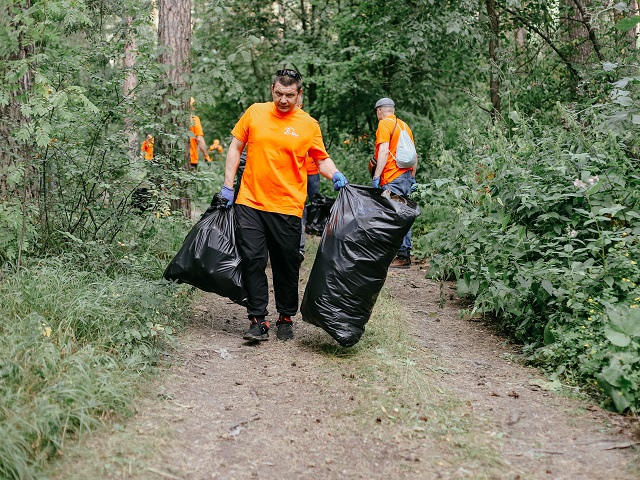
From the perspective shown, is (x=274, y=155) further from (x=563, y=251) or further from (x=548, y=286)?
(x=563, y=251)

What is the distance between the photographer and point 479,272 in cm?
534

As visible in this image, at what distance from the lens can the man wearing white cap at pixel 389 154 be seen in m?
7.48

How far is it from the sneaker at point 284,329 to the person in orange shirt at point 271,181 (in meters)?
0.15

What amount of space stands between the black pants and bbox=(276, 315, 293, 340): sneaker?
5cm

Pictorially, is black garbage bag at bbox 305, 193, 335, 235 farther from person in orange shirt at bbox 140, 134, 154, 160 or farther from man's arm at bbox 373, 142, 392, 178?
person in orange shirt at bbox 140, 134, 154, 160

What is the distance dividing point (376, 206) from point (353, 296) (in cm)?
64

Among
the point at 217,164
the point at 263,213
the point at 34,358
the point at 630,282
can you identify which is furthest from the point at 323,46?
the point at 34,358

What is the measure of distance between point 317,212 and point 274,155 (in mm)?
3568

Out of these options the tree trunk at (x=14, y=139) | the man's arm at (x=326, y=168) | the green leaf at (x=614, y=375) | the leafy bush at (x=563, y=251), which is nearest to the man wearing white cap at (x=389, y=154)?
the leafy bush at (x=563, y=251)

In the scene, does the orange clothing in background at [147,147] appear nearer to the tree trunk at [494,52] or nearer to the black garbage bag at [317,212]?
the black garbage bag at [317,212]

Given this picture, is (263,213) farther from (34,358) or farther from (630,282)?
(630,282)

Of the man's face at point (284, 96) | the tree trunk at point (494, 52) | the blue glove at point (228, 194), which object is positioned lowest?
the blue glove at point (228, 194)

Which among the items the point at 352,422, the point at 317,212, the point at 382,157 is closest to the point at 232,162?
the point at 352,422

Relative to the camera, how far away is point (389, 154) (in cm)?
758
